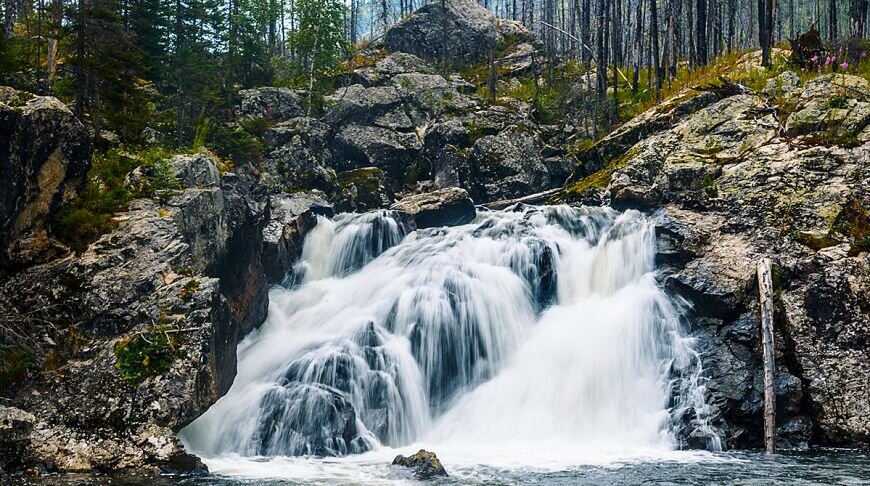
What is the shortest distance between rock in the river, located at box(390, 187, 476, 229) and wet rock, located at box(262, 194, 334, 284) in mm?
3187

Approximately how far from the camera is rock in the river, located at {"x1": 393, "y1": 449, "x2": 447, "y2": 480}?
10.8 metres

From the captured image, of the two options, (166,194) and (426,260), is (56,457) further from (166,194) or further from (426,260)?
(426,260)

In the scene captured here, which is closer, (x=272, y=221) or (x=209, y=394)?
(x=209, y=394)

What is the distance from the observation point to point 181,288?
13375mm

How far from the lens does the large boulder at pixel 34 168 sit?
496 inches

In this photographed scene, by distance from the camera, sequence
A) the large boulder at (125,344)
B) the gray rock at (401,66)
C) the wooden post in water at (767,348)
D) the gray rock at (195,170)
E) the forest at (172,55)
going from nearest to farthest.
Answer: the large boulder at (125,344) → the wooden post in water at (767,348) → the gray rock at (195,170) → the forest at (172,55) → the gray rock at (401,66)

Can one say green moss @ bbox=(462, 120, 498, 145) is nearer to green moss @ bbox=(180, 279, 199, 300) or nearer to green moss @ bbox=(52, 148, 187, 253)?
green moss @ bbox=(52, 148, 187, 253)

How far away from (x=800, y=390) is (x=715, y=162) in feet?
29.1

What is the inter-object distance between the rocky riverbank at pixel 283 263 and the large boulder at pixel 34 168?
4 cm

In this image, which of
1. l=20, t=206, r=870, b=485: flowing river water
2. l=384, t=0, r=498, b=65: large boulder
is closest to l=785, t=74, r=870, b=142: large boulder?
l=20, t=206, r=870, b=485: flowing river water

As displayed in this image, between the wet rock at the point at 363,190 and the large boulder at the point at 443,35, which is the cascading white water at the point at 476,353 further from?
the large boulder at the point at 443,35

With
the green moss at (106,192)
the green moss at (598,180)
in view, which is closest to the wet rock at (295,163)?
the green moss at (106,192)

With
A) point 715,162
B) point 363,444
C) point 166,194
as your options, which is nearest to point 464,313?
point 363,444

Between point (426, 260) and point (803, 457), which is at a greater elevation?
point (426, 260)
